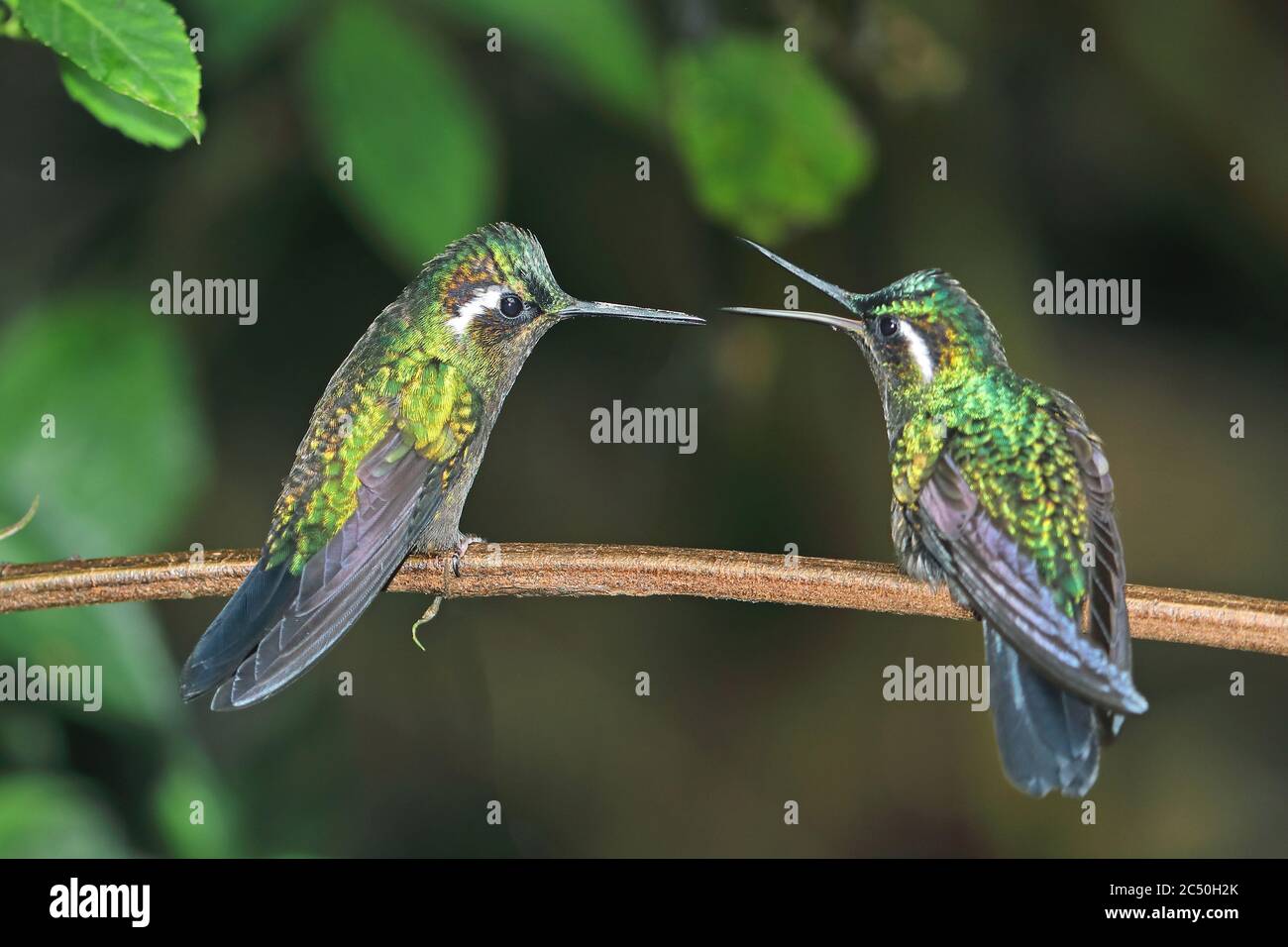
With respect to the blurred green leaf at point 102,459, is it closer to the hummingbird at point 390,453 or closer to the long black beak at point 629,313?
the hummingbird at point 390,453

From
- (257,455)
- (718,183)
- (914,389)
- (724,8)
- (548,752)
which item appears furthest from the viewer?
(548,752)

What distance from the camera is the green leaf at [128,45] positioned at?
5.17ft

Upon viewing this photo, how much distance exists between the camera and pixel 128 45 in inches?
63.6

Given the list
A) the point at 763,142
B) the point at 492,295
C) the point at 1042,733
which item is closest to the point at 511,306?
the point at 492,295

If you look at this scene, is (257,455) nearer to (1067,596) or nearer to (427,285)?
(427,285)

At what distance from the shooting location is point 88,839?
257cm

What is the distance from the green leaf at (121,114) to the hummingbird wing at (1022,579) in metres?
1.39

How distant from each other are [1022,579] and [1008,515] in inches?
→ 6.9

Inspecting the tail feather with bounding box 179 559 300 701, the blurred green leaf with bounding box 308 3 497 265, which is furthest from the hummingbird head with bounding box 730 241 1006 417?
the tail feather with bounding box 179 559 300 701

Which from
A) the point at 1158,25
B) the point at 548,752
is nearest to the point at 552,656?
the point at 548,752

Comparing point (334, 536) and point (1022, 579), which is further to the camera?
point (334, 536)

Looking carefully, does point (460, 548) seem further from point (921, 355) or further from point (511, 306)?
point (921, 355)

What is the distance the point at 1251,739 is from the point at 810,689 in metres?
1.42

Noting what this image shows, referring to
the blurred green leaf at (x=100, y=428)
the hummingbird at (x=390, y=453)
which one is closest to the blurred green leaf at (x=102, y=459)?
the blurred green leaf at (x=100, y=428)
